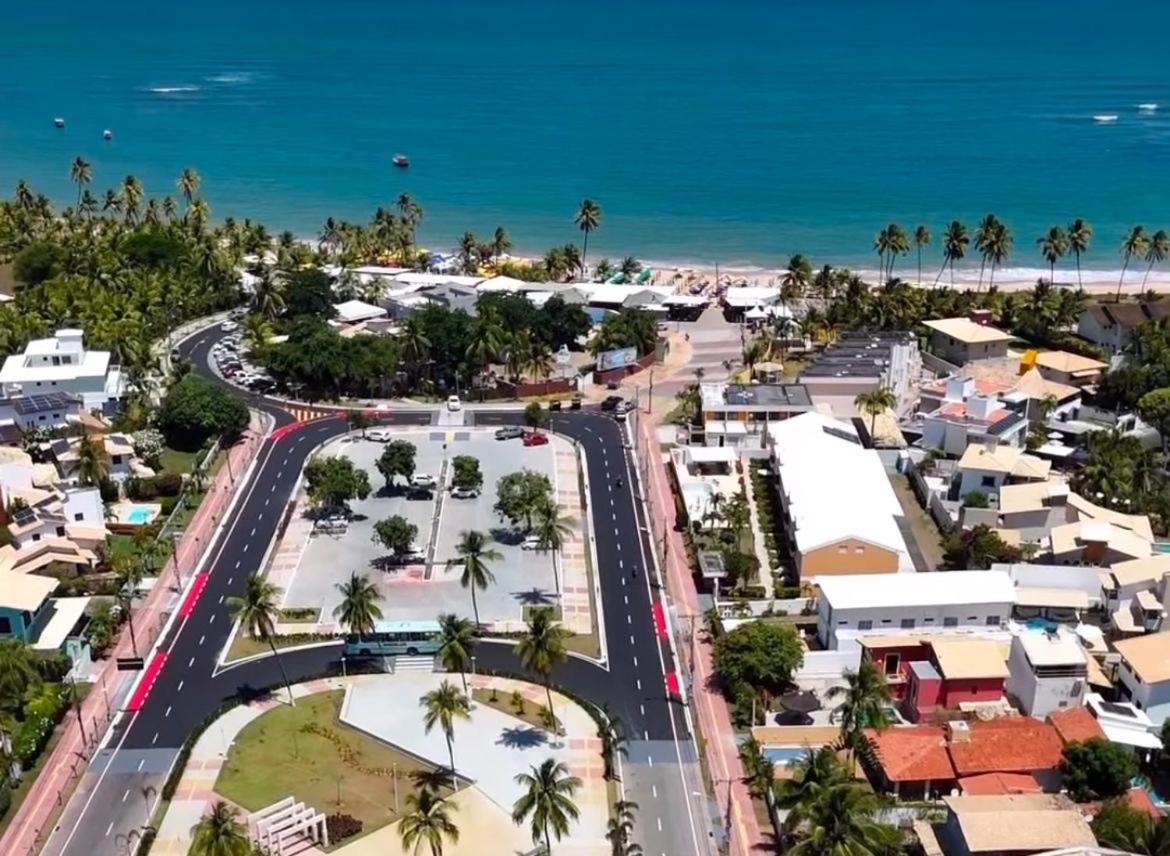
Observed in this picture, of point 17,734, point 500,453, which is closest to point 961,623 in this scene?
point 500,453

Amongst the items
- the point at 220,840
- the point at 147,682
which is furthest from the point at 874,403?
the point at 220,840

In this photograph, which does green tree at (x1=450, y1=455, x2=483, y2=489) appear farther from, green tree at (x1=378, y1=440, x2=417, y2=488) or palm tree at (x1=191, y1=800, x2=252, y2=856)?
palm tree at (x1=191, y1=800, x2=252, y2=856)

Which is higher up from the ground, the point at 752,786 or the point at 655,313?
the point at 655,313

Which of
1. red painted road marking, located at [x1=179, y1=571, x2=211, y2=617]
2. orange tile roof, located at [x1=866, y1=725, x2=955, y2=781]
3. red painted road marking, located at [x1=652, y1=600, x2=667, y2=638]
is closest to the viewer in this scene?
orange tile roof, located at [x1=866, y1=725, x2=955, y2=781]

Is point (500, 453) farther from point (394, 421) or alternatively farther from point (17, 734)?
point (17, 734)

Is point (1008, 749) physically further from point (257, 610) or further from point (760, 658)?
point (257, 610)

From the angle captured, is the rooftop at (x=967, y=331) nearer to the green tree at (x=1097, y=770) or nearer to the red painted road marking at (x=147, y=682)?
the green tree at (x=1097, y=770)

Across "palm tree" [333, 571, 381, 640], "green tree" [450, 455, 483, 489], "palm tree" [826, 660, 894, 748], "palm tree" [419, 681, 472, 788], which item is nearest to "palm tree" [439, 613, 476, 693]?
"palm tree" [419, 681, 472, 788]

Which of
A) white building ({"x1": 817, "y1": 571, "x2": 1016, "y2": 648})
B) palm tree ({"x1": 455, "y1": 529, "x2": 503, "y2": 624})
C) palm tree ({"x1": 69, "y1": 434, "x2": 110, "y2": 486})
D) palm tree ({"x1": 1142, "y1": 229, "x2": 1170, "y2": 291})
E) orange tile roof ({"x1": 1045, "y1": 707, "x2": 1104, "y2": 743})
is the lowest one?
orange tile roof ({"x1": 1045, "y1": 707, "x2": 1104, "y2": 743})
